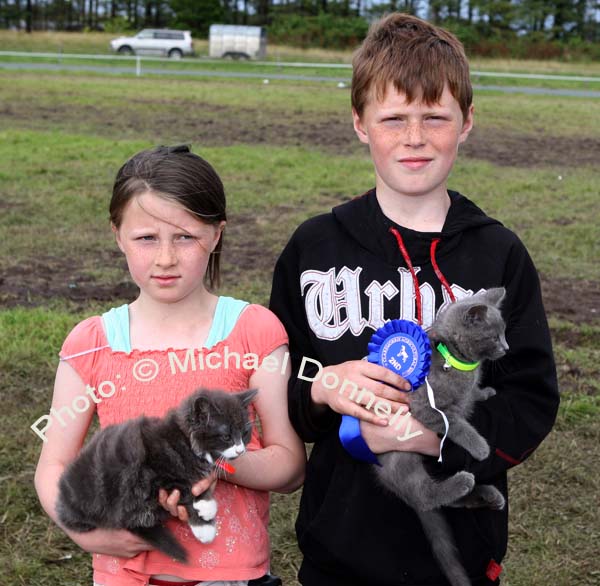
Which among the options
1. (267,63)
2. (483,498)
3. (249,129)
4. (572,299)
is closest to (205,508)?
(483,498)

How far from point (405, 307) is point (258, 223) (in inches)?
272

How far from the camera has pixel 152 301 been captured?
8.00 feet

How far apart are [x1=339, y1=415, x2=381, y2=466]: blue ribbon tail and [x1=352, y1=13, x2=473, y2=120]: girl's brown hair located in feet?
2.98

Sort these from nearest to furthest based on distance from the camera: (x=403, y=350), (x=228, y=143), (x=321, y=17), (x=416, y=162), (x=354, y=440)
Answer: (x=403, y=350), (x=354, y=440), (x=416, y=162), (x=228, y=143), (x=321, y=17)

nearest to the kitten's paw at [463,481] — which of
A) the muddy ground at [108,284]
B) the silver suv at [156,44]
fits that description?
the muddy ground at [108,284]

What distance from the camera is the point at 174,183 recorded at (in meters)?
2.37

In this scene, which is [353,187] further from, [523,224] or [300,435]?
[300,435]

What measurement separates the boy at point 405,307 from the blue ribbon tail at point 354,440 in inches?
0.8

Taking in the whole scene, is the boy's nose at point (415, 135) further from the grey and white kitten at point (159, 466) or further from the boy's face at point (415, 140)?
the grey and white kitten at point (159, 466)

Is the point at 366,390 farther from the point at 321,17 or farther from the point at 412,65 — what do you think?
the point at 321,17

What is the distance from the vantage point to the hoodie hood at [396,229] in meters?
2.33

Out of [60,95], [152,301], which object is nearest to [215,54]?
[60,95]

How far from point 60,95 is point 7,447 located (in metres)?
16.4

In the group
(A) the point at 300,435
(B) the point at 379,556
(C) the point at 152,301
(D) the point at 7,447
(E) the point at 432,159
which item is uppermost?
(E) the point at 432,159
